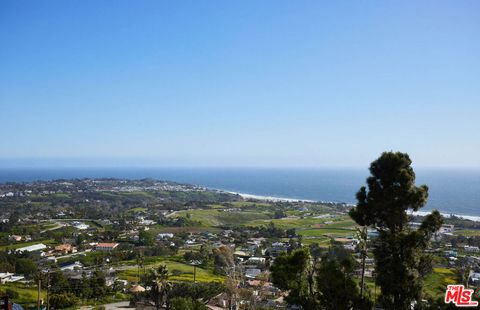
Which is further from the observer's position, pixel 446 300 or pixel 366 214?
pixel 366 214

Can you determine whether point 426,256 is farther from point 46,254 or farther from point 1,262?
point 46,254

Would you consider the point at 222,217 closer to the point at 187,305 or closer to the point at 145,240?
the point at 145,240

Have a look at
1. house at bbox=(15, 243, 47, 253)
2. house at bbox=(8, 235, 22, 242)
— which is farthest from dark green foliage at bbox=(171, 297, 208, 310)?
house at bbox=(8, 235, 22, 242)

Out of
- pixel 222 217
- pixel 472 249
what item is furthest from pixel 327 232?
pixel 222 217

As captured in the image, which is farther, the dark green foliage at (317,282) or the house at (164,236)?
the house at (164,236)

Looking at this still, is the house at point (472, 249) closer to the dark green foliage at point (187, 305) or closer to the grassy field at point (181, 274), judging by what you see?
the grassy field at point (181, 274)

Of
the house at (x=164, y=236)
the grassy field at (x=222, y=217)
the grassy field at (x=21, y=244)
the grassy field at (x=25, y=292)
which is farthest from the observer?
the grassy field at (x=222, y=217)

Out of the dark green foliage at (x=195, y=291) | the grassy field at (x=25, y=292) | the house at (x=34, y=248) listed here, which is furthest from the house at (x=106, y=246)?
the dark green foliage at (x=195, y=291)

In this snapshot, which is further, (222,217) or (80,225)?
(222,217)

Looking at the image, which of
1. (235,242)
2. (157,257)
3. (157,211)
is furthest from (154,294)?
(157,211)
